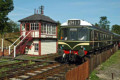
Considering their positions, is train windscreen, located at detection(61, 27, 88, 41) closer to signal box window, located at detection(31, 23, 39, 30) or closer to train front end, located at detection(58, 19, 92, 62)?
train front end, located at detection(58, 19, 92, 62)

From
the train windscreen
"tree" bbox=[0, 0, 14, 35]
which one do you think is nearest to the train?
the train windscreen

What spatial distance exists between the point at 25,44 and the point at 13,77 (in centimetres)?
1318

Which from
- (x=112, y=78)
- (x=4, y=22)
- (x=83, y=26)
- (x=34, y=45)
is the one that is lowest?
(x=112, y=78)

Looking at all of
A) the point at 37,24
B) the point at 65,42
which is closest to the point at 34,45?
the point at 37,24

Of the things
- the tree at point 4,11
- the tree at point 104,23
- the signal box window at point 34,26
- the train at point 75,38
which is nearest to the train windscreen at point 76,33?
the train at point 75,38

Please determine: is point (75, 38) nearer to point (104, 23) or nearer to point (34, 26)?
point (34, 26)

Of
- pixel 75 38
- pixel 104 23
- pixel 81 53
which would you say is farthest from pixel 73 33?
pixel 104 23

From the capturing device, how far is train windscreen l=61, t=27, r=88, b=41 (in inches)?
505

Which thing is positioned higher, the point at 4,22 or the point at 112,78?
the point at 4,22

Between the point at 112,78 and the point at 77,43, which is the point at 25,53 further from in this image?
the point at 112,78

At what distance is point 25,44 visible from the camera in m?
22.4

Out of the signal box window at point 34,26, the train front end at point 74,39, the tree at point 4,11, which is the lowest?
the train front end at point 74,39

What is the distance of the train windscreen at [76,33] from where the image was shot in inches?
505

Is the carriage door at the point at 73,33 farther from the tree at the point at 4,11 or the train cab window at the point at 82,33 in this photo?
the tree at the point at 4,11
